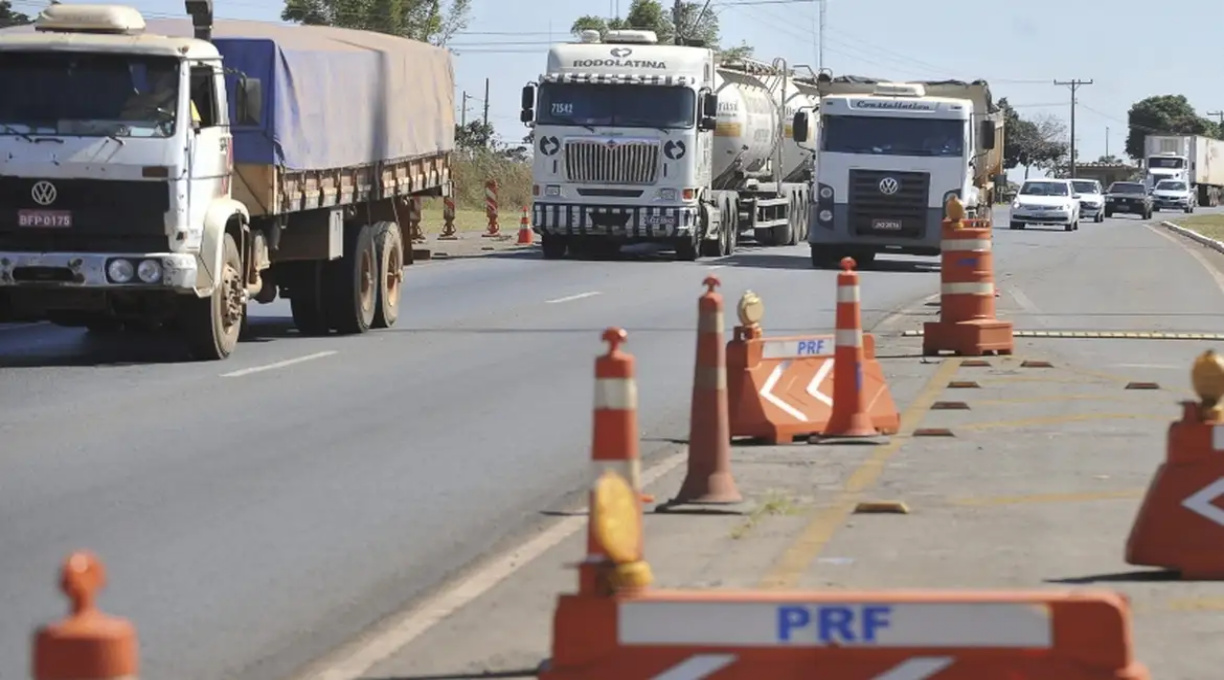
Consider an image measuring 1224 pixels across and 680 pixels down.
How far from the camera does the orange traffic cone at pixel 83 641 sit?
373 cm

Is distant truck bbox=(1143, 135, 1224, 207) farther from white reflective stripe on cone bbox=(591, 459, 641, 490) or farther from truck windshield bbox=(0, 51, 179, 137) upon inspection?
white reflective stripe on cone bbox=(591, 459, 641, 490)

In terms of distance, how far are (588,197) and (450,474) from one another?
25214 millimetres

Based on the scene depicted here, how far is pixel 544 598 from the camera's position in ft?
26.3

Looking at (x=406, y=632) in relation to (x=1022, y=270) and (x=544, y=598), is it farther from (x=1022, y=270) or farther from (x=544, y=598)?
(x=1022, y=270)

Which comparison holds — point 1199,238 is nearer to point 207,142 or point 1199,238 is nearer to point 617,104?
point 617,104

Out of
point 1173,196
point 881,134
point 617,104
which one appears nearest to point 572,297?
point 617,104

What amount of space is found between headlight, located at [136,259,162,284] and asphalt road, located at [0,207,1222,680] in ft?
2.31

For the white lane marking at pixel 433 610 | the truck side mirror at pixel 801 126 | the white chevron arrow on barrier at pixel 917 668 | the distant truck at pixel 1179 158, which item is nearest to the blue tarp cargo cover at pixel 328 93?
the white lane marking at pixel 433 610

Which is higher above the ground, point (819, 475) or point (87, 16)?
point (87, 16)

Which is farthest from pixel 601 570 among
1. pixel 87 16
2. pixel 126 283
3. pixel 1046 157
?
pixel 1046 157

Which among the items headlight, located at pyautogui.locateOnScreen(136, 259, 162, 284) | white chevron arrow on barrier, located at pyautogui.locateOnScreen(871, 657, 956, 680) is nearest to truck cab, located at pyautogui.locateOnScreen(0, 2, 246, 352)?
headlight, located at pyautogui.locateOnScreen(136, 259, 162, 284)

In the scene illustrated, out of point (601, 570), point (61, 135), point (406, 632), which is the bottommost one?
point (406, 632)

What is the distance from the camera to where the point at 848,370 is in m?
12.2

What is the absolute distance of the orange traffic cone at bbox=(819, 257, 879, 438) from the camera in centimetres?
1212
